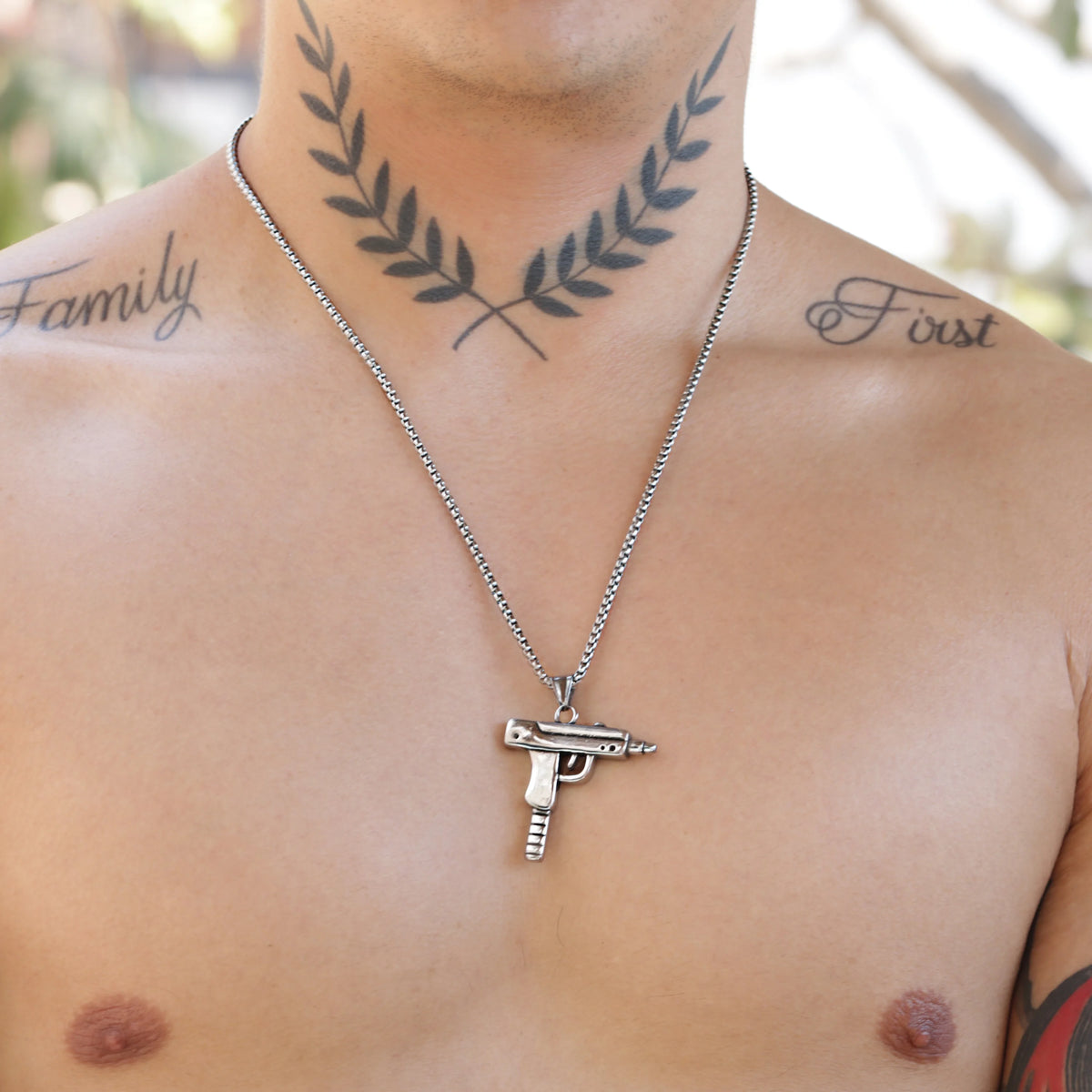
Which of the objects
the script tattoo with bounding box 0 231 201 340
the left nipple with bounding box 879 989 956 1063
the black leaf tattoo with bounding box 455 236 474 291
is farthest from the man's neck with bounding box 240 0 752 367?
the left nipple with bounding box 879 989 956 1063

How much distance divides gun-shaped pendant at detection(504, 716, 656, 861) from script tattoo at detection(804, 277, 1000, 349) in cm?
57

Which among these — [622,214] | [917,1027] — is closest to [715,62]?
[622,214]

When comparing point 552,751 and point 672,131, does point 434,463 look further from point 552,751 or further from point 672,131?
point 672,131

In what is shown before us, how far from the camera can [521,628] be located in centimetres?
132

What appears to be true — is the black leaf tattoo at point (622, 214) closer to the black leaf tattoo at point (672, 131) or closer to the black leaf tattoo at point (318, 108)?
the black leaf tattoo at point (672, 131)

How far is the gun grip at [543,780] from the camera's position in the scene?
1.23 metres

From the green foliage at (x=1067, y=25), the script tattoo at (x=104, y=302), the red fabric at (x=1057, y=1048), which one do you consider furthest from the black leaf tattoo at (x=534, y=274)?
the red fabric at (x=1057, y=1048)

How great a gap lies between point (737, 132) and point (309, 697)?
0.79m

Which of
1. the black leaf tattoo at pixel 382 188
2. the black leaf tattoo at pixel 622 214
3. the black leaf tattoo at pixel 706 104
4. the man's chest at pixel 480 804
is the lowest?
the man's chest at pixel 480 804

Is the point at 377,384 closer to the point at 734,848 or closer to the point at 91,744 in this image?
the point at 91,744

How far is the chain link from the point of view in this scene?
1.32 meters

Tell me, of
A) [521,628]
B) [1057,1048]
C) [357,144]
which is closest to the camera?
[1057,1048]

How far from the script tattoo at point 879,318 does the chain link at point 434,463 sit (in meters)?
0.12

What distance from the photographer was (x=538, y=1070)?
120 centimetres
